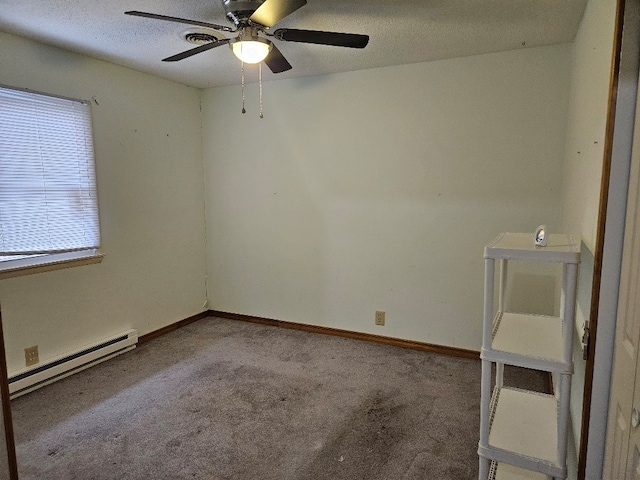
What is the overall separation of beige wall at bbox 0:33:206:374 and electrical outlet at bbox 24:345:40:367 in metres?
0.03

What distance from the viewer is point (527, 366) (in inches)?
55.9

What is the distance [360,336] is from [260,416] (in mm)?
1398

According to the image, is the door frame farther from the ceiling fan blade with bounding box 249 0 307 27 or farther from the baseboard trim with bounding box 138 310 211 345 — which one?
the baseboard trim with bounding box 138 310 211 345

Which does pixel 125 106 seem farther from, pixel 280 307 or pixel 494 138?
pixel 494 138

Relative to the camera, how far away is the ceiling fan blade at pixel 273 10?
1.67 m

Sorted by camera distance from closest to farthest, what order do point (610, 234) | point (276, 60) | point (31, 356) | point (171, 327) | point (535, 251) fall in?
1. point (610, 234)
2. point (535, 251)
3. point (276, 60)
4. point (31, 356)
5. point (171, 327)

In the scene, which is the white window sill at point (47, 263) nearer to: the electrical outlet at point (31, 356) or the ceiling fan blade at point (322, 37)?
the electrical outlet at point (31, 356)

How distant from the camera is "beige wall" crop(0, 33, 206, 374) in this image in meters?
2.67

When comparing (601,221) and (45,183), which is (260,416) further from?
(45,183)

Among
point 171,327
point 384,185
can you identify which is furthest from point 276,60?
point 171,327

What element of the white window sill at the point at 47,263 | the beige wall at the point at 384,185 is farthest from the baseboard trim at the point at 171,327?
the white window sill at the point at 47,263

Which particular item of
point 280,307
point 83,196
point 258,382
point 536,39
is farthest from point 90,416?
point 536,39

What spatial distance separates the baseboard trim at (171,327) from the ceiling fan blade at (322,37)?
278 cm

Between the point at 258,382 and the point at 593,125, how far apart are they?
2457mm
